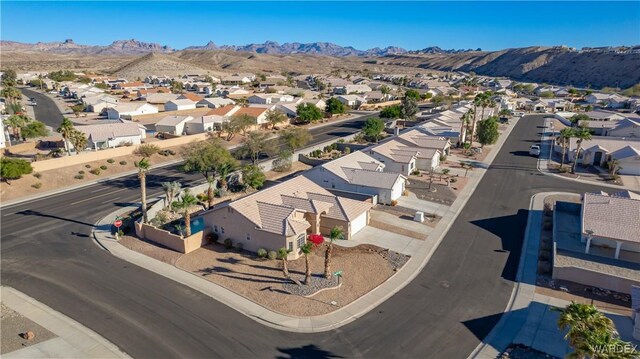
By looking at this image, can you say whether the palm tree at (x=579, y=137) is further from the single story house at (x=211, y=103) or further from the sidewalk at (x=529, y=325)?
the single story house at (x=211, y=103)

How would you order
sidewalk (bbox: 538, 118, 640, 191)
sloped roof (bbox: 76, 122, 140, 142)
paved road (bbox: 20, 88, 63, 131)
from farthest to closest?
paved road (bbox: 20, 88, 63, 131) < sloped roof (bbox: 76, 122, 140, 142) < sidewalk (bbox: 538, 118, 640, 191)

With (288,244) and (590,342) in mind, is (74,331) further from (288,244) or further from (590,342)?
(590,342)

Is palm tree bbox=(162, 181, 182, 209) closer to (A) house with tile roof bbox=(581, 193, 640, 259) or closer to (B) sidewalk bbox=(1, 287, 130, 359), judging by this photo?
(B) sidewalk bbox=(1, 287, 130, 359)

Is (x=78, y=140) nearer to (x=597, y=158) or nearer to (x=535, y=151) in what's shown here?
(x=535, y=151)

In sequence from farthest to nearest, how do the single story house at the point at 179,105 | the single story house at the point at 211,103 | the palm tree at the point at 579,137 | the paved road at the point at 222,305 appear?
1. the single story house at the point at 211,103
2. the single story house at the point at 179,105
3. the palm tree at the point at 579,137
4. the paved road at the point at 222,305

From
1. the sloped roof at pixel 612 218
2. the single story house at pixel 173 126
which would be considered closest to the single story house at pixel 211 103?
the single story house at pixel 173 126

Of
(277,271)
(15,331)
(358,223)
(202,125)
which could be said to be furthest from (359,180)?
(202,125)

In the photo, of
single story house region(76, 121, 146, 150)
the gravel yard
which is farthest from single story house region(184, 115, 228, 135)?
the gravel yard
